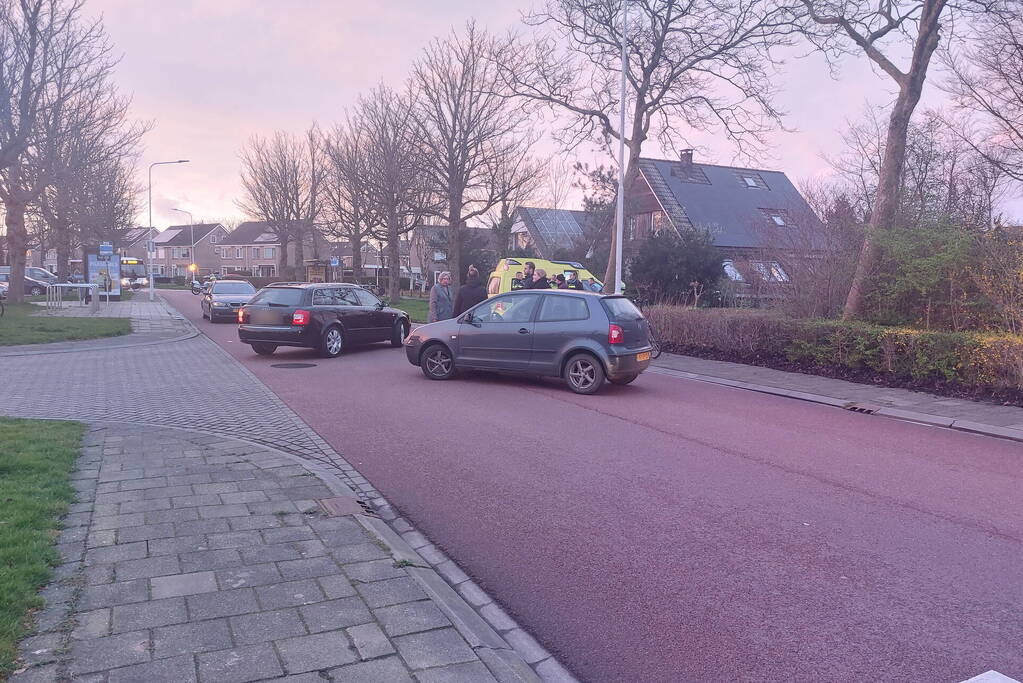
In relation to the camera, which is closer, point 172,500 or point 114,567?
point 114,567

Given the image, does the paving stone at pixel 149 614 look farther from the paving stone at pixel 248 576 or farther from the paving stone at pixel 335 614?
the paving stone at pixel 335 614

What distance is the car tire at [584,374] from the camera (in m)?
10.5

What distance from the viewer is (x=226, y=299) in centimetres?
2520

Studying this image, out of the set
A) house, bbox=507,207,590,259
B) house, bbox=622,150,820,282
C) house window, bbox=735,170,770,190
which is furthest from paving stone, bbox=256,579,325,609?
house window, bbox=735,170,770,190

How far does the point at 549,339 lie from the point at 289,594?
24.4 feet

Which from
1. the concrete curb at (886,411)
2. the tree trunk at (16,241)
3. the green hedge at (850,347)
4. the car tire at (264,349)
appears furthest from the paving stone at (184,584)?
the tree trunk at (16,241)

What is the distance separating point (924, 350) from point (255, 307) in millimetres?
11942

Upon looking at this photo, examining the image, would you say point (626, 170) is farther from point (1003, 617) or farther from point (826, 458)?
point (1003, 617)

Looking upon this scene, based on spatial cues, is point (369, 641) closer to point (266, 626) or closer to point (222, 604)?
point (266, 626)

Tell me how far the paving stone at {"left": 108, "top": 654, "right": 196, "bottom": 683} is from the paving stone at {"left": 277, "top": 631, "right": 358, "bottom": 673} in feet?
1.17

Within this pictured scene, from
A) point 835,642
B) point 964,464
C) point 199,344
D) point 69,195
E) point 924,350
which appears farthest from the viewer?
point 69,195

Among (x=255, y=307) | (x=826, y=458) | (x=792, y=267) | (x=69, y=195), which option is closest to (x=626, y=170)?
(x=792, y=267)

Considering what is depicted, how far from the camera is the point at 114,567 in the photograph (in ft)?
13.0

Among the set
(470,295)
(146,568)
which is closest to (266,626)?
(146,568)
